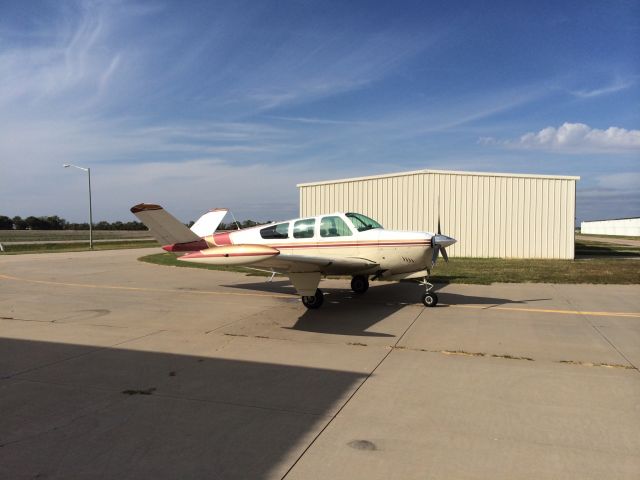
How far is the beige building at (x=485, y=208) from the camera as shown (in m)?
23.7

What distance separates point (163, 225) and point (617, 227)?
12922 cm

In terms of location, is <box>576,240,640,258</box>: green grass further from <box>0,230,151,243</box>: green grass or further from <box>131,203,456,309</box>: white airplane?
<box>0,230,151,243</box>: green grass

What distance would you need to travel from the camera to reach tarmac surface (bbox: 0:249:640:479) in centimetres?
354

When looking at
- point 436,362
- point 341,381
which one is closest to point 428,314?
point 436,362

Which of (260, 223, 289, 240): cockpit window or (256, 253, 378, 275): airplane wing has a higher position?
(260, 223, 289, 240): cockpit window

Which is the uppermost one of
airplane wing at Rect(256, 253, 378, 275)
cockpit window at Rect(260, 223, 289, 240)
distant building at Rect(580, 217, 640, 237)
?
cockpit window at Rect(260, 223, 289, 240)

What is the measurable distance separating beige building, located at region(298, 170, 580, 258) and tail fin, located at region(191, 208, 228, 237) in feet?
45.6

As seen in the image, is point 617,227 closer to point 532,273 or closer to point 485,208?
point 485,208

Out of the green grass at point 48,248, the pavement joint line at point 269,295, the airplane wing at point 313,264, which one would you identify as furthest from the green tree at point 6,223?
the airplane wing at point 313,264

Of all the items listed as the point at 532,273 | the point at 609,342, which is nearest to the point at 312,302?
the point at 609,342

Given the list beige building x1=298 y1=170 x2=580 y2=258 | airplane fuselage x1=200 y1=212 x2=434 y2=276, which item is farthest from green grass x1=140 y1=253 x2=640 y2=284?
airplane fuselage x1=200 y1=212 x2=434 y2=276

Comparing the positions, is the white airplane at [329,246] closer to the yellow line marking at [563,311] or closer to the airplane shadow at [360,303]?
the airplane shadow at [360,303]

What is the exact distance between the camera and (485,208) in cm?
2439

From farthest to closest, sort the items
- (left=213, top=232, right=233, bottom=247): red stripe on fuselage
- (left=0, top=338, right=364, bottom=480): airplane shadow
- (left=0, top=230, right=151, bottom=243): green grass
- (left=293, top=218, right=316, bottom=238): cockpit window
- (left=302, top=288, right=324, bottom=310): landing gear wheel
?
(left=0, top=230, right=151, bottom=243): green grass → (left=213, top=232, right=233, bottom=247): red stripe on fuselage → (left=293, top=218, right=316, bottom=238): cockpit window → (left=302, top=288, right=324, bottom=310): landing gear wheel → (left=0, top=338, right=364, bottom=480): airplane shadow
